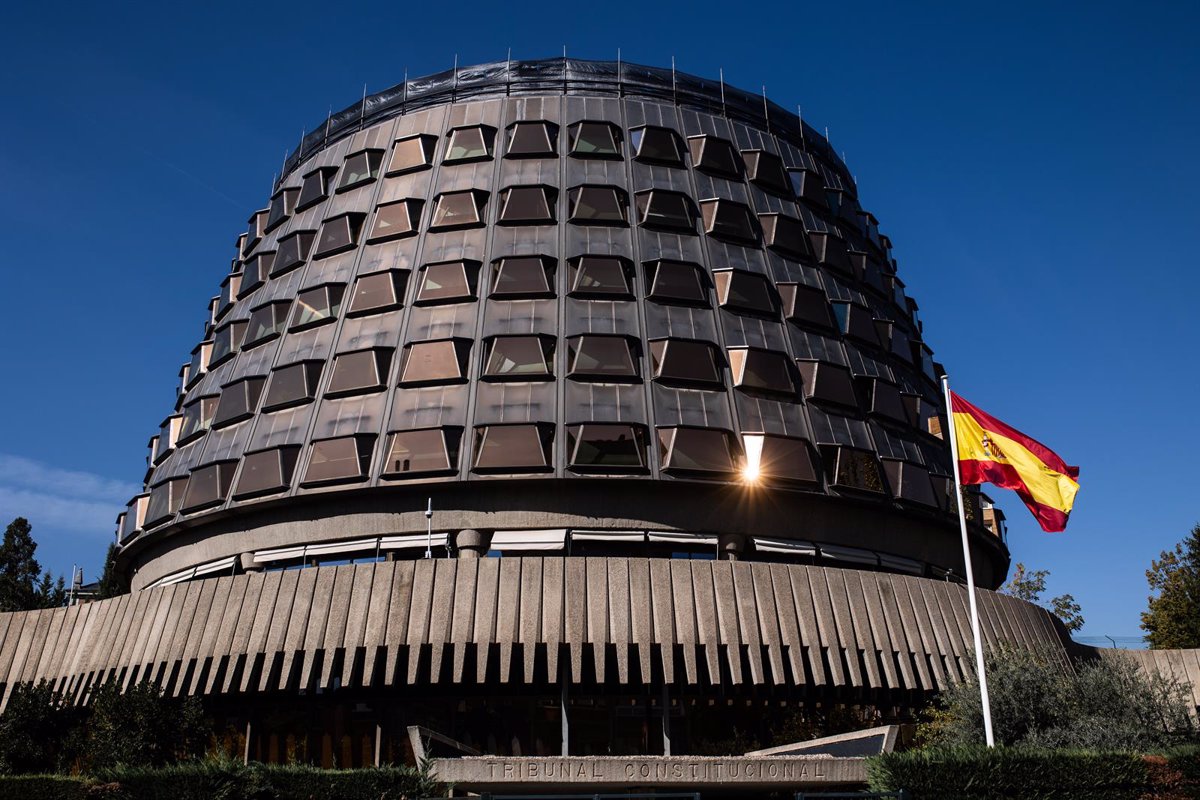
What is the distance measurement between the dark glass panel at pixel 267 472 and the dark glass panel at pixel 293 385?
2.09 m

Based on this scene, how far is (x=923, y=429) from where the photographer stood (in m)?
44.3

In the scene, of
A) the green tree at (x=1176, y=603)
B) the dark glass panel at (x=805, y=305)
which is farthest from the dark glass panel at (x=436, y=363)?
the green tree at (x=1176, y=603)

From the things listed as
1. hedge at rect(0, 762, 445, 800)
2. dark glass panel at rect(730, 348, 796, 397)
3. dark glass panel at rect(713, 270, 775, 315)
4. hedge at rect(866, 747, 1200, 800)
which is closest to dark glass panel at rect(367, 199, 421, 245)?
dark glass panel at rect(713, 270, 775, 315)

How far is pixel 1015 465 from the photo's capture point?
27156 mm

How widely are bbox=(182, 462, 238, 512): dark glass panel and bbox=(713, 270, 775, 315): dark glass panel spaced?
18570 millimetres

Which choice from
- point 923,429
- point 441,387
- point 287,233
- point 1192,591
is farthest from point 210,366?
point 1192,591

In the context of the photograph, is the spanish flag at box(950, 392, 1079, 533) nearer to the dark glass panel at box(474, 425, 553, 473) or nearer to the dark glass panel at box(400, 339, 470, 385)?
the dark glass panel at box(474, 425, 553, 473)

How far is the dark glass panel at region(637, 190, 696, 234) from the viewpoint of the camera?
42344 mm

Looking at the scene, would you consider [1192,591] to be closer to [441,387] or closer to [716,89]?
[716,89]

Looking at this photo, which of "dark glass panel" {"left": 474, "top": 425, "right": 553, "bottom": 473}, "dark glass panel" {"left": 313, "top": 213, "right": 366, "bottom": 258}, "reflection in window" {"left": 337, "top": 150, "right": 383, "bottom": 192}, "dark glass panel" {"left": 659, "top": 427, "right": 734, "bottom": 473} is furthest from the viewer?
"reflection in window" {"left": 337, "top": 150, "right": 383, "bottom": 192}

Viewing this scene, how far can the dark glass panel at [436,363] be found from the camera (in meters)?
37.8

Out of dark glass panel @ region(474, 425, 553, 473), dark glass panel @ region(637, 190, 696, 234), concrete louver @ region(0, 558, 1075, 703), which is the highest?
dark glass panel @ region(637, 190, 696, 234)

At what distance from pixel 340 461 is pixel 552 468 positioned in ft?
23.7

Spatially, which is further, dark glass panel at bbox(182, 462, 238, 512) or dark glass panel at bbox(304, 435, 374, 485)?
dark glass panel at bbox(182, 462, 238, 512)
